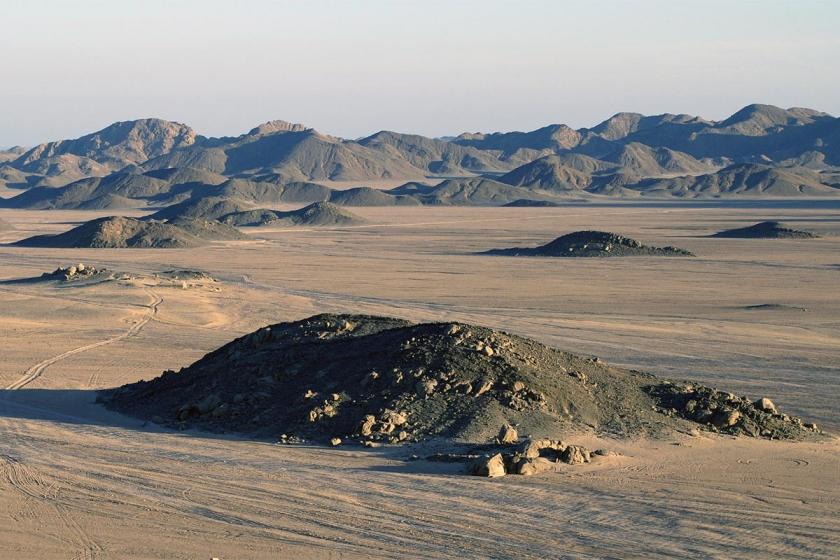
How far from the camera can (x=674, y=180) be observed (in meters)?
161

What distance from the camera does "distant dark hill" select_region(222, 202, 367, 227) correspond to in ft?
330

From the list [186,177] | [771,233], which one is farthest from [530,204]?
[771,233]

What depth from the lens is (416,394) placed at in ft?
61.5

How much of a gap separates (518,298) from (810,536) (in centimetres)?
3111

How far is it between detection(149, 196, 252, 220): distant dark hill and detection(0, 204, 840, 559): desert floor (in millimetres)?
46271

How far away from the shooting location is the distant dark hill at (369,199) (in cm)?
13338

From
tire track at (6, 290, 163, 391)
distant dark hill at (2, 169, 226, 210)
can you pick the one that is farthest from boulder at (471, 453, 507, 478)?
distant dark hill at (2, 169, 226, 210)

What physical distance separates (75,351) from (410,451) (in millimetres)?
15168

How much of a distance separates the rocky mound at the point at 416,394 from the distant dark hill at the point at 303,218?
78.9 meters

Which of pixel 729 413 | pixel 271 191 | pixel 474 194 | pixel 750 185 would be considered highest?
pixel 750 185

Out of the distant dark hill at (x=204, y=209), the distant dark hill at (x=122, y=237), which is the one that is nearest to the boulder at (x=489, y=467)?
the distant dark hill at (x=122, y=237)

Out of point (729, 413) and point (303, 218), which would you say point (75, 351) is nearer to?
point (729, 413)

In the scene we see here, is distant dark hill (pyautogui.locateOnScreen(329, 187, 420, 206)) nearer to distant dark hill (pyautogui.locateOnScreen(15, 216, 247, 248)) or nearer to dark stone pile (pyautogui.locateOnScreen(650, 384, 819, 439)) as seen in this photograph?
distant dark hill (pyautogui.locateOnScreen(15, 216, 247, 248))

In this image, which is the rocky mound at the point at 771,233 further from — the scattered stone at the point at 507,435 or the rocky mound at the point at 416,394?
the scattered stone at the point at 507,435
